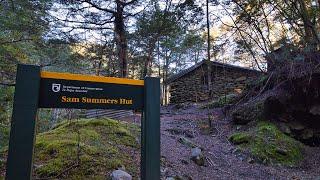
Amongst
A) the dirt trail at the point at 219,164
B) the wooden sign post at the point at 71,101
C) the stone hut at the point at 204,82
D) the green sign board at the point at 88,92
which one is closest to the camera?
the wooden sign post at the point at 71,101

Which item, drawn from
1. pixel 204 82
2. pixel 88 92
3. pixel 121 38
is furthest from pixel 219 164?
pixel 204 82

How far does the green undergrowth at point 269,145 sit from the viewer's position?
24.5 feet

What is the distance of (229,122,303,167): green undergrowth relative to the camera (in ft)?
24.5

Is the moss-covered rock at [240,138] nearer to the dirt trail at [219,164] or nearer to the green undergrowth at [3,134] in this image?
the dirt trail at [219,164]

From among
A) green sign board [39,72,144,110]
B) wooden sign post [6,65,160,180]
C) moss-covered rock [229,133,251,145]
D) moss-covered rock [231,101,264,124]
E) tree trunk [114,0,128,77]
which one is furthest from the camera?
tree trunk [114,0,128,77]

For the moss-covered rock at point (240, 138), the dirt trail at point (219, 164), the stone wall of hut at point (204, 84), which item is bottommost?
the dirt trail at point (219, 164)

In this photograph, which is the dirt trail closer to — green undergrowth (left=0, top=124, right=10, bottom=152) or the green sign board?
the green sign board

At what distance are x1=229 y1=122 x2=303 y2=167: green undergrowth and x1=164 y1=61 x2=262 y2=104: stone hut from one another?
965 cm

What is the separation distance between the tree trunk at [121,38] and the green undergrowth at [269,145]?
6.50m

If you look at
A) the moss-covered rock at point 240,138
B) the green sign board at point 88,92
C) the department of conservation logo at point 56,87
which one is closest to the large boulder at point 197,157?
the moss-covered rock at point 240,138

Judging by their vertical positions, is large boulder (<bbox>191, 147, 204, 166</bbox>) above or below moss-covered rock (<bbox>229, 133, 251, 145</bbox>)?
below

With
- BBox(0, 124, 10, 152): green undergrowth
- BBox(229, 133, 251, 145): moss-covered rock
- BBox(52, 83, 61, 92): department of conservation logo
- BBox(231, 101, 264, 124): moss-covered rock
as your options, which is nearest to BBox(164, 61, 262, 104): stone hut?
BBox(231, 101, 264, 124): moss-covered rock

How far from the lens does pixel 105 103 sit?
10.7 ft

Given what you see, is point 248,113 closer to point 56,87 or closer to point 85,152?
point 85,152
